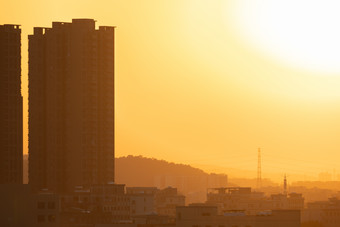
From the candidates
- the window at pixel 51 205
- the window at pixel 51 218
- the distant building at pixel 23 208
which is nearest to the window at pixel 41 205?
the distant building at pixel 23 208

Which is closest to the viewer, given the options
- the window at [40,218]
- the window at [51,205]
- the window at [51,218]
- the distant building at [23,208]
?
the distant building at [23,208]

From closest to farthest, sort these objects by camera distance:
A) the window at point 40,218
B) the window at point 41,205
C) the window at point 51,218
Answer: the window at point 40,218 < the window at point 41,205 < the window at point 51,218

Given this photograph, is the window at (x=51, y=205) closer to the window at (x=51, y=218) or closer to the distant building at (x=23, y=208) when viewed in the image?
the distant building at (x=23, y=208)

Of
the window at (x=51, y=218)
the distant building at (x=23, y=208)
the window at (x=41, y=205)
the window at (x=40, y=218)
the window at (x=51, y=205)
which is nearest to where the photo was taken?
the distant building at (x=23, y=208)

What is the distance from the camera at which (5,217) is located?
182 meters

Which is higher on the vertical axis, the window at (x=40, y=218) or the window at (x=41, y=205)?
the window at (x=41, y=205)

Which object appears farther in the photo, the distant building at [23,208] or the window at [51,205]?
the window at [51,205]

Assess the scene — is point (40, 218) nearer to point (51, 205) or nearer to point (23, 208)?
point (23, 208)

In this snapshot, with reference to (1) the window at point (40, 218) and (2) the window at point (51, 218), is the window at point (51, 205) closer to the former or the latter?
(2) the window at point (51, 218)

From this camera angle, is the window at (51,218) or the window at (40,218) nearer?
the window at (40,218)

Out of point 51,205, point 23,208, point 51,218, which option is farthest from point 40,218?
point 51,205

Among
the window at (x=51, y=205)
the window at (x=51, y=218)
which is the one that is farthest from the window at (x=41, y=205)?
the window at (x=51, y=218)

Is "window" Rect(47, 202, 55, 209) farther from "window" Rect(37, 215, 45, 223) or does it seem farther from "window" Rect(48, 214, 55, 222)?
"window" Rect(37, 215, 45, 223)

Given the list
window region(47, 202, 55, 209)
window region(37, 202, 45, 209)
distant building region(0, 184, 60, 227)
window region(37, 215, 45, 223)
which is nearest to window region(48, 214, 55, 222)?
distant building region(0, 184, 60, 227)
